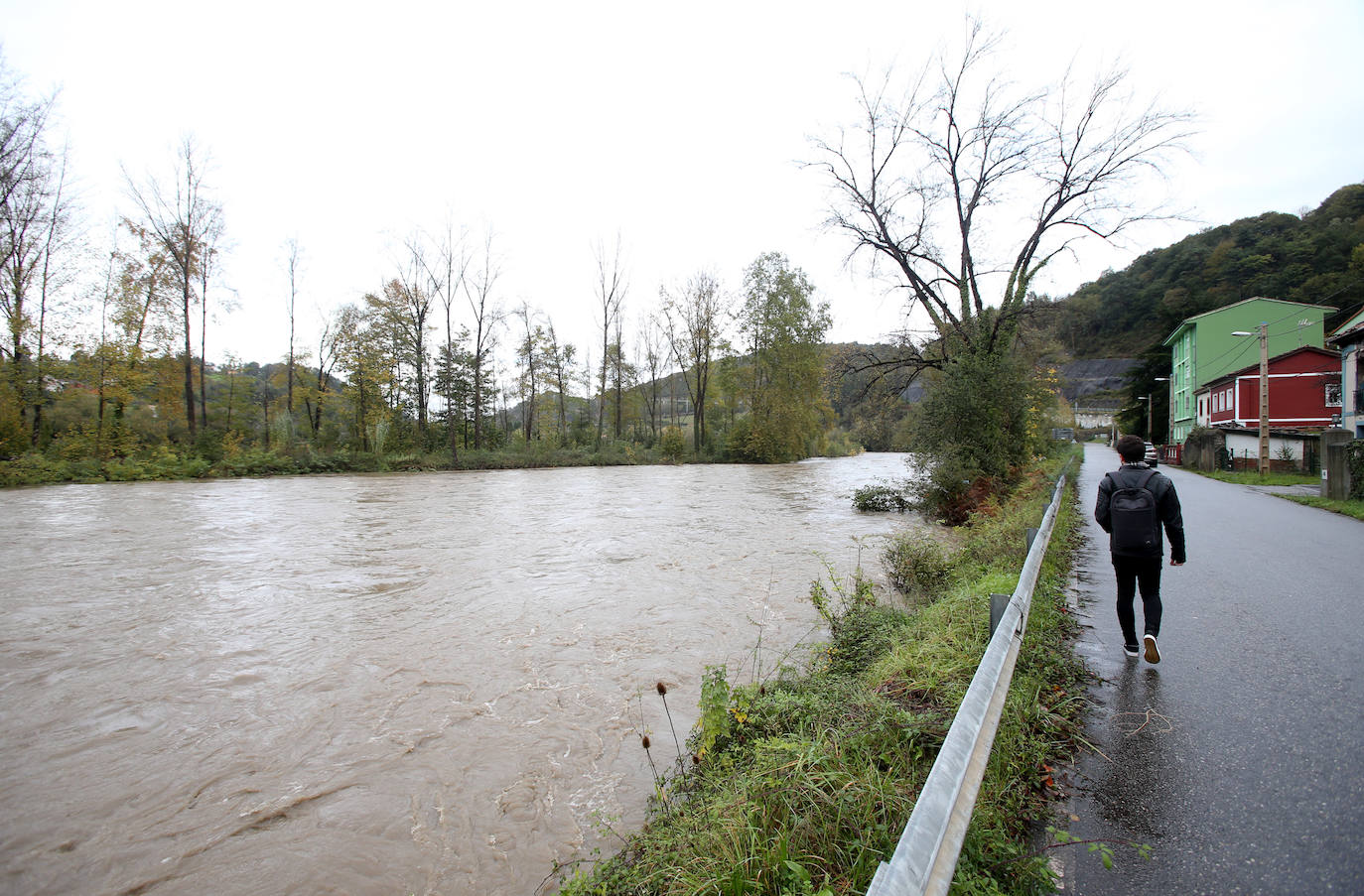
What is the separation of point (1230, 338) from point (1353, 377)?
99.0 feet

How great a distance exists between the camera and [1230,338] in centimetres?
4847

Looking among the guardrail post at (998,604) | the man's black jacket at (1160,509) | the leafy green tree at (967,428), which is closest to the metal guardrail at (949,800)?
the guardrail post at (998,604)

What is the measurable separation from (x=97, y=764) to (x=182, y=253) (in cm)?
3279

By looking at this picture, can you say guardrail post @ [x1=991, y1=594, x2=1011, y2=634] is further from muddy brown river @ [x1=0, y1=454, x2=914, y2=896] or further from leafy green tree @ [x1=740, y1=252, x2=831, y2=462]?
leafy green tree @ [x1=740, y1=252, x2=831, y2=462]

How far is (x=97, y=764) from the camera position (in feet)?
13.6

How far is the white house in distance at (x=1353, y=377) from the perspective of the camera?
23500 millimetres

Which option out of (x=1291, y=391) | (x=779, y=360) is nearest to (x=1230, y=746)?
(x=779, y=360)

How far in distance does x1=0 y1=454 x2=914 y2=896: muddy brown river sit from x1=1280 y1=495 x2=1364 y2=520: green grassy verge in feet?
35.5

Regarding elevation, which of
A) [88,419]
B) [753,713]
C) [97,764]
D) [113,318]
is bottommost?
[97,764]

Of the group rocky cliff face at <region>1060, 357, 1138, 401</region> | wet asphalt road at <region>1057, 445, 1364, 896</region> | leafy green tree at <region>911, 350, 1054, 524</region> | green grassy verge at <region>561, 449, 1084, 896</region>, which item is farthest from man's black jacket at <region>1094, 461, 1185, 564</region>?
rocky cliff face at <region>1060, 357, 1138, 401</region>

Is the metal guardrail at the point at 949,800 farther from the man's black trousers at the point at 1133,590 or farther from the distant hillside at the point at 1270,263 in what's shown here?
the distant hillside at the point at 1270,263

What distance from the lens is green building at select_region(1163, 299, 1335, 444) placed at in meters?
44.8

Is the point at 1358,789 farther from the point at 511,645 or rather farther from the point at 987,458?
the point at 987,458

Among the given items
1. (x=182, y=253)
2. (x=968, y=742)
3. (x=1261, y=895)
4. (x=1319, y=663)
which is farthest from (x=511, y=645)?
(x=182, y=253)
